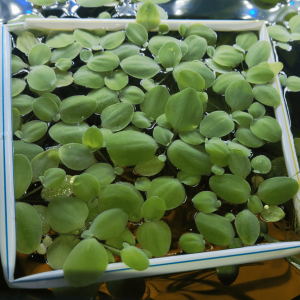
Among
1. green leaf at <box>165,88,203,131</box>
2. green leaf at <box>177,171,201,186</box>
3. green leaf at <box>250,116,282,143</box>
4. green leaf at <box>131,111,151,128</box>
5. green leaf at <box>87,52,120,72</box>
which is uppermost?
green leaf at <box>87,52,120,72</box>

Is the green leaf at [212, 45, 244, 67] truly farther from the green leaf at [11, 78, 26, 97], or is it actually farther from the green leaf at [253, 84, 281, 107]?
the green leaf at [11, 78, 26, 97]

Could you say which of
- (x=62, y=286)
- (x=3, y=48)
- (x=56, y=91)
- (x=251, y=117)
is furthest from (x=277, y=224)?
(x=3, y=48)

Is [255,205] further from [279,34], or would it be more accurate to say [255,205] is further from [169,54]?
[279,34]

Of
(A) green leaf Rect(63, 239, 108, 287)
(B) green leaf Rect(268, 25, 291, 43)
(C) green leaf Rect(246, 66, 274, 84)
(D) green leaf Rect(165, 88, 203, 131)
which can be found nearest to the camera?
(A) green leaf Rect(63, 239, 108, 287)

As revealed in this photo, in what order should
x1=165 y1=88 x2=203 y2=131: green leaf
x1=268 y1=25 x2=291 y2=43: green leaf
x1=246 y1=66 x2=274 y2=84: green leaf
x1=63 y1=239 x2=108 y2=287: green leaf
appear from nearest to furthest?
1. x1=63 y1=239 x2=108 y2=287: green leaf
2. x1=165 y1=88 x2=203 y2=131: green leaf
3. x1=246 y1=66 x2=274 y2=84: green leaf
4. x1=268 y1=25 x2=291 y2=43: green leaf

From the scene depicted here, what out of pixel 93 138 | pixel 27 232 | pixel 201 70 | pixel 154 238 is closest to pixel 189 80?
pixel 201 70

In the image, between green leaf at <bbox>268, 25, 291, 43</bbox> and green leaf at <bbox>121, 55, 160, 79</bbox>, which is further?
green leaf at <bbox>268, 25, 291, 43</bbox>

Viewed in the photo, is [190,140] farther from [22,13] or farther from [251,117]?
[22,13]

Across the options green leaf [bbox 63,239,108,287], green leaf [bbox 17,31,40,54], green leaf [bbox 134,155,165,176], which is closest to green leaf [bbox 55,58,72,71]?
green leaf [bbox 17,31,40,54]
